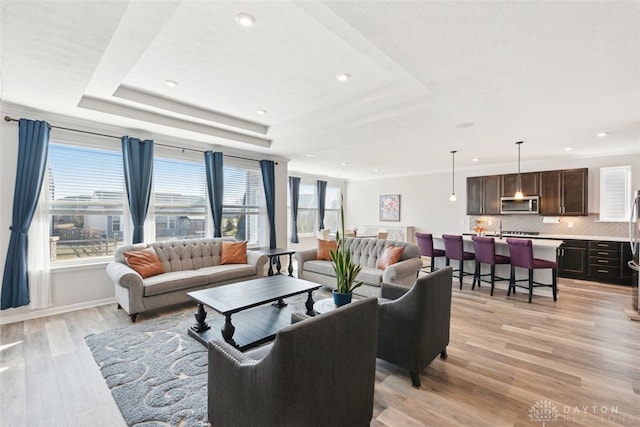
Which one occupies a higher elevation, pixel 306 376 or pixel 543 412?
pixel 306 376

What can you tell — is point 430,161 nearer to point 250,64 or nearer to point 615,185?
point 615,185

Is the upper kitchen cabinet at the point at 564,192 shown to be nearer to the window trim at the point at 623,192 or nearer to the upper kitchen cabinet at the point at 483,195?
the window trim at the point at 623,192

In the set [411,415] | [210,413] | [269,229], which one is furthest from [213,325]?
[269,229]

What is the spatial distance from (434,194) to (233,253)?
20.0 ft

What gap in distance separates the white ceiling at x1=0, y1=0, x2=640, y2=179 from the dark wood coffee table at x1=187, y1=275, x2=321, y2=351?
2.37 m

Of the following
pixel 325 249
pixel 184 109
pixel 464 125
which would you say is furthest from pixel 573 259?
pixel 184 109

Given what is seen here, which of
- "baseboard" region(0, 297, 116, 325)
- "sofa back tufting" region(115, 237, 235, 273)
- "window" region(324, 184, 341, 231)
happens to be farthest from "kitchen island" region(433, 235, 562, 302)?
"baseboard" region(0, 297, 116, 325)

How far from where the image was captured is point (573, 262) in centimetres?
585

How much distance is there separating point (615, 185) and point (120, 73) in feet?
28.0

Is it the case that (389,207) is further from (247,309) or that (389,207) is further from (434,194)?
(247,309)

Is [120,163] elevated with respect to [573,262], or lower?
elevated

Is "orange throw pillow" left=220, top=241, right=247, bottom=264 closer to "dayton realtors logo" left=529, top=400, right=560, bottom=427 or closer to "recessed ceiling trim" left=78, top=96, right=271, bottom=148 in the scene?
"recessed ceiling trim" left=78, top=96, right=271, bottom=148

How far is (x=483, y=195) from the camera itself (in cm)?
730

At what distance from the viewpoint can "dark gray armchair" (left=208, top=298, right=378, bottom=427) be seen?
1.32m
